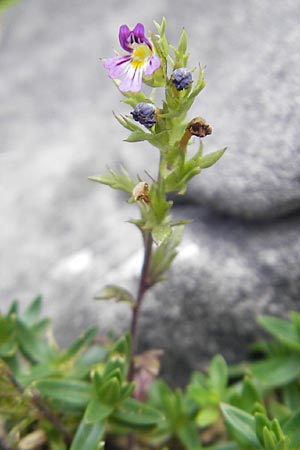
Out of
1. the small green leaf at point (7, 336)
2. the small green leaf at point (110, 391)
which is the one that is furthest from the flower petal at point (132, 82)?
the small green leaf at point (7, 336)

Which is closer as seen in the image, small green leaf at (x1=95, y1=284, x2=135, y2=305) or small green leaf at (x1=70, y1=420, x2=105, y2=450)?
small green leaf at (x1=70, y1=420, x2=105, y2=450)

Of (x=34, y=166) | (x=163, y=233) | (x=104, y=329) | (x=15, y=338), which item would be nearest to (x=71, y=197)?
(x=34, y=166)

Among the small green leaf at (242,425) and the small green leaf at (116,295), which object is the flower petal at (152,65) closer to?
the small green leaf at (116,295)

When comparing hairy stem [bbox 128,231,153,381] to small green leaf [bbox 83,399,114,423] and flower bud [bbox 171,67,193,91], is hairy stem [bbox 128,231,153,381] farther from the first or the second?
flower bud [bbox 171,67,193,91]

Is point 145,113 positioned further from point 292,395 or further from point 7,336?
point 292,395

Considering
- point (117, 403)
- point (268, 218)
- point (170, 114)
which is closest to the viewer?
point (170, 114)

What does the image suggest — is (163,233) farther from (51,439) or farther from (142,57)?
(51,439)

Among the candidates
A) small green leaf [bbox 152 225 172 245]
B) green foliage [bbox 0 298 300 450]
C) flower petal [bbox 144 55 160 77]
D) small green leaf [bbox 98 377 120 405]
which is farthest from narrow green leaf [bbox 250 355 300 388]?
flower petal [bbox 144 55 160 77]
